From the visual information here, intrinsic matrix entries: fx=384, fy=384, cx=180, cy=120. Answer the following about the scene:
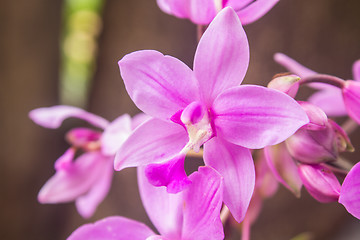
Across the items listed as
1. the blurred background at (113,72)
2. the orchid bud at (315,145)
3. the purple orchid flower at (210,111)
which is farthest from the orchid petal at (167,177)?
the blurred background at (113,72)

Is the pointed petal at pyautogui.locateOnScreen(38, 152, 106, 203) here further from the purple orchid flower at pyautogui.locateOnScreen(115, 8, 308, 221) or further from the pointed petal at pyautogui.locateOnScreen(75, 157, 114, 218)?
the purple orchid flower at pyautogui.locateOnScreen(115, 8, 308, 221)

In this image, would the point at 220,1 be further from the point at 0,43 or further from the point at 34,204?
the point at 34,204

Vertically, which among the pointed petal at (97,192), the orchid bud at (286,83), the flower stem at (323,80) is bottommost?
the pointed petal at (97,192)

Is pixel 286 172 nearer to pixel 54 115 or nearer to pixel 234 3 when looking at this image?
pixel 234 3

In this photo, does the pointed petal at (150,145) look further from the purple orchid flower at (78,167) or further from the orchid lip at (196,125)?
the purple orchid flower at (78,167)

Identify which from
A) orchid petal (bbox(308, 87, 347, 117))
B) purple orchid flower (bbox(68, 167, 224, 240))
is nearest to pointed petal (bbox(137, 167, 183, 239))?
purple orchid flower (bbox(68, 167, 224, 240))

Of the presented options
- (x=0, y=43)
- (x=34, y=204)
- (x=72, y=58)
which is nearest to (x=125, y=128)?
(x=0, y=43)
